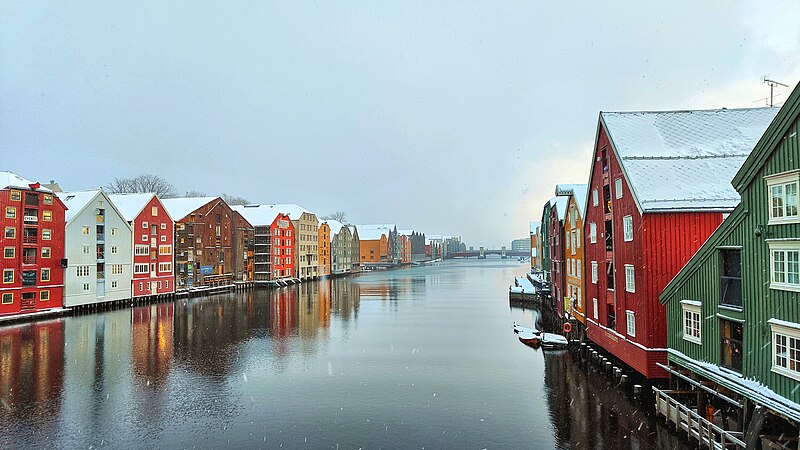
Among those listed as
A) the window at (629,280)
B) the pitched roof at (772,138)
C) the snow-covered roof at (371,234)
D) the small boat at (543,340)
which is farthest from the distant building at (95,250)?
the snow-covered roof at (371,234)

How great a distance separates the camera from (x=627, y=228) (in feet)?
68.4

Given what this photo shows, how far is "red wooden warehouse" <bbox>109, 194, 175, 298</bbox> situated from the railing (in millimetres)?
55493

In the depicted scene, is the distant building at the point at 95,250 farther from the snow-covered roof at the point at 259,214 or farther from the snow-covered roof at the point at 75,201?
the snow-covered roof at the point at 259,214

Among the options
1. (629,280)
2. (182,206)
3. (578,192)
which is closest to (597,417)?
(629,280)

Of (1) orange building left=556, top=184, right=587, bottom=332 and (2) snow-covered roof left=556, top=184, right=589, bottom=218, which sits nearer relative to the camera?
(1) orange building left=556, top=184, right=587, bottom=332

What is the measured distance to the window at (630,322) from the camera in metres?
20.3

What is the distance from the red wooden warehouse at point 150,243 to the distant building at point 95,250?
5.52 feet

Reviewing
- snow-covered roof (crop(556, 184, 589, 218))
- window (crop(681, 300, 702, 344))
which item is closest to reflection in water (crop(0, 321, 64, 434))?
window (crop(681, 300, 702, 344))

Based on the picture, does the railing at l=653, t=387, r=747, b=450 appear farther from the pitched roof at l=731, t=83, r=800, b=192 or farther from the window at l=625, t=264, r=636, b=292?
the pitched roof at l=731, t=83, r=800, b=192

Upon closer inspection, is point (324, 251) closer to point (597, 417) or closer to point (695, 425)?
point (597, 417)

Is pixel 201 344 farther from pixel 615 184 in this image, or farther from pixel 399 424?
pixel 615 184

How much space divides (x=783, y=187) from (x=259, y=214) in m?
83.8

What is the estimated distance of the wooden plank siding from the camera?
36.4 ft

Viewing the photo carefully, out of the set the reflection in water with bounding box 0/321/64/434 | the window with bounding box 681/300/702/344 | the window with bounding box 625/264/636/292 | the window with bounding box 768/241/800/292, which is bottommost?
the reflection in water with bounding box 0/321/64/434
